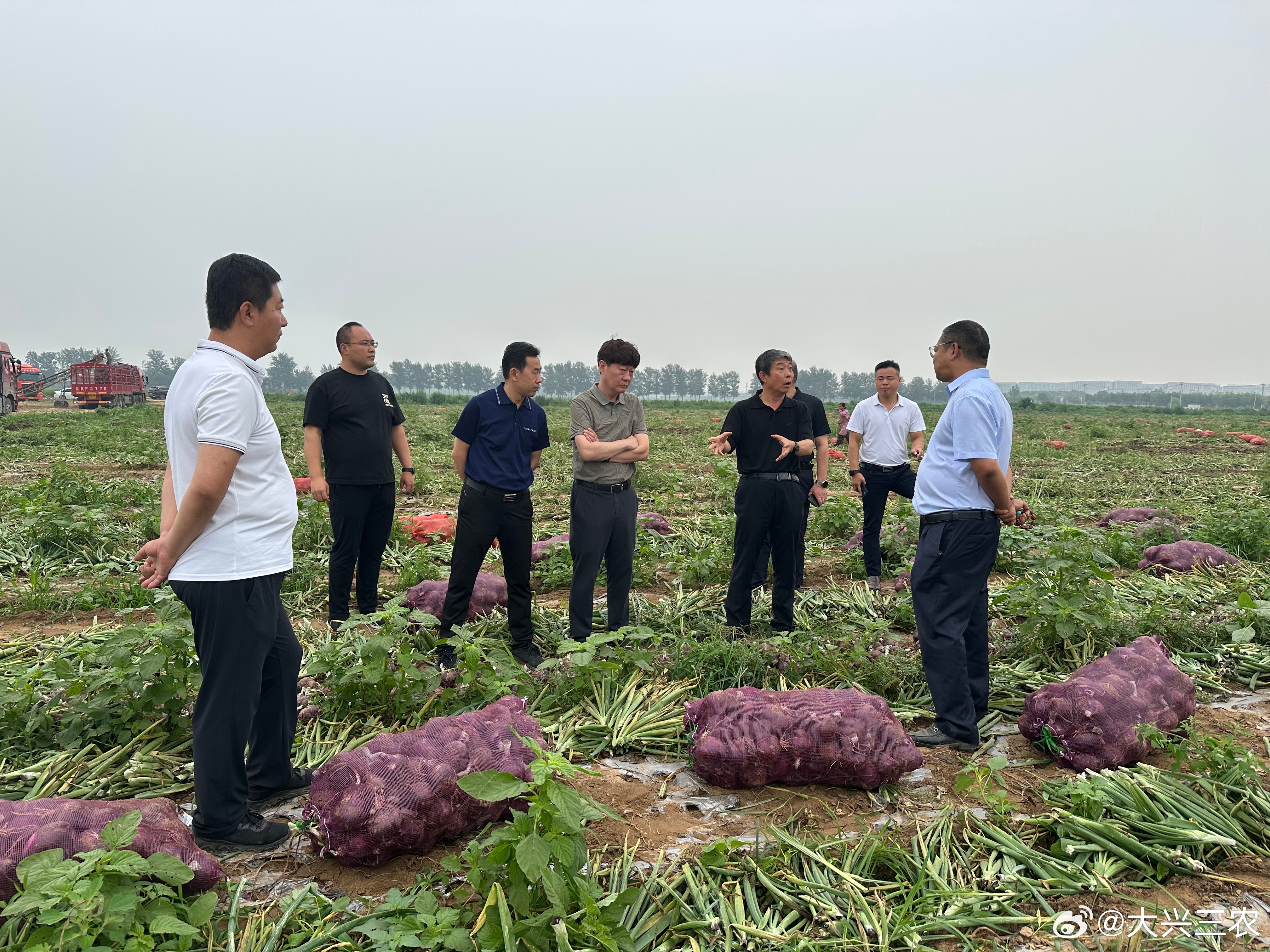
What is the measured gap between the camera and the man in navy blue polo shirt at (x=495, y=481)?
4594mm

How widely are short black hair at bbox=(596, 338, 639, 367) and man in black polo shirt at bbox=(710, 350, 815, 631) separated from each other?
0.85m

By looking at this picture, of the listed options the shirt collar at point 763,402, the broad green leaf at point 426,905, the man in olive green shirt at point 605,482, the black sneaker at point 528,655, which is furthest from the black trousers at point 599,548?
the broad green leaf at point 426,905

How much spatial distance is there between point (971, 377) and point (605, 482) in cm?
226

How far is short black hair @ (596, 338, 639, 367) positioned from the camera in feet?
15.3

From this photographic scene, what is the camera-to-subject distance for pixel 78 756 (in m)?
3.19

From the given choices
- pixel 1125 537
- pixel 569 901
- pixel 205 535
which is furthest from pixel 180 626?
pixel 1125 537

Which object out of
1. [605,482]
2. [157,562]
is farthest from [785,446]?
[157,562]

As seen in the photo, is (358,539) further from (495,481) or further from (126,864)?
(126,864)

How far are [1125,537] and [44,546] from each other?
32.9 ft

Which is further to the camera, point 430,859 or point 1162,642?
point 1162,642

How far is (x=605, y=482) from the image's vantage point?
4715 mm

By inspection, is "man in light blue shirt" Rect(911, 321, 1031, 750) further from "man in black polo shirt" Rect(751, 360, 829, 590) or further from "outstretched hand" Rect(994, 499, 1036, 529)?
"man in black polo shirt" Rect(751, 360, 829, 590)

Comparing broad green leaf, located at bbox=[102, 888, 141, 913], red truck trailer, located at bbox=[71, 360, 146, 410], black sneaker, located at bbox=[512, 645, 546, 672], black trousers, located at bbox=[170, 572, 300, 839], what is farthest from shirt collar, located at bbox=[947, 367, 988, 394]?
red truck trailer, located at bbox=[71, 360, 146, 410]

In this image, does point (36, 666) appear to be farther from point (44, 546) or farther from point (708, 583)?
point (708, 583)
